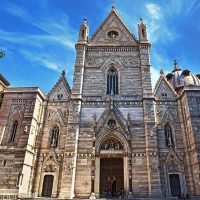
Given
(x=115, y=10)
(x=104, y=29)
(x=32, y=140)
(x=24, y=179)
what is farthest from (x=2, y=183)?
(x=115, y=10)

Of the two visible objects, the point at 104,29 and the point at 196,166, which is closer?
the point at 196,166

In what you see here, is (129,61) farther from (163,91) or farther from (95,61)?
(163,91)

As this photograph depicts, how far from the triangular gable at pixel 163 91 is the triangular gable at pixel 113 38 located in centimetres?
659

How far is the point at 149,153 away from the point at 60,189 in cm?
914

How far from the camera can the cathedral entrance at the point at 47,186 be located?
70.3ft

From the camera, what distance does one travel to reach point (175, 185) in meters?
21.2

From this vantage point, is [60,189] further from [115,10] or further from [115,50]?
[115,10]

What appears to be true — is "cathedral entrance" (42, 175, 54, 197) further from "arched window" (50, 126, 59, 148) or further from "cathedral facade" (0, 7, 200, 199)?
"arched window" (50, 126, 59, 148)

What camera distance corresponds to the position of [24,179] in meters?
20.5

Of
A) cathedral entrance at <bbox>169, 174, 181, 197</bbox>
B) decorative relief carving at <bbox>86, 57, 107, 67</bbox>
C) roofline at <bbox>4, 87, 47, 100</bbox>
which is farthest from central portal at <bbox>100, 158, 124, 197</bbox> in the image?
decorative relief carving at <bbox>86, 57, 107, 67</bbox>

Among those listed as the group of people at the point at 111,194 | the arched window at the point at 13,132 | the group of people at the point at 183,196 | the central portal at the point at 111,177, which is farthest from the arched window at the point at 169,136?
the arched window at the point at 13,132

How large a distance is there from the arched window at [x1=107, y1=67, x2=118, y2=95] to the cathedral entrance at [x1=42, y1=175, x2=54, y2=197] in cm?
1130

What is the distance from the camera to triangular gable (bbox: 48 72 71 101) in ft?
85.2

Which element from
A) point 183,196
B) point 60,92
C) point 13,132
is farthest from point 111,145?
point 13,132
